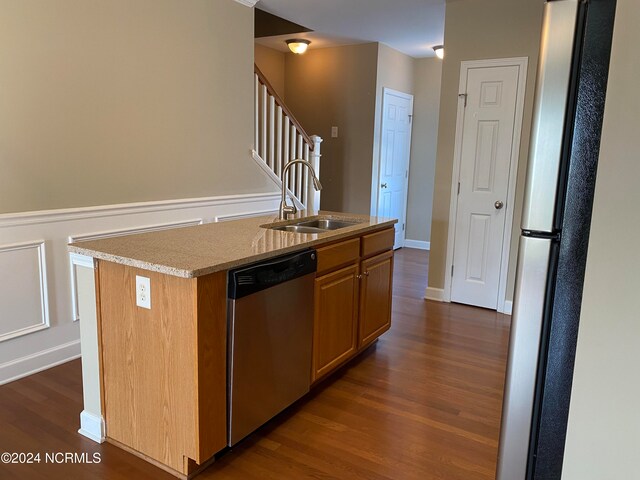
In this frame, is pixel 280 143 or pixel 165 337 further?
pixel 280 143

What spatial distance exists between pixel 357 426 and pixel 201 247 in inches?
45.3

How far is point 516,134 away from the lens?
3896 millimetres

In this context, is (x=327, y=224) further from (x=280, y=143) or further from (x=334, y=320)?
(x=280, y=143)

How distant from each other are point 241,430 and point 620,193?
69.5 inches

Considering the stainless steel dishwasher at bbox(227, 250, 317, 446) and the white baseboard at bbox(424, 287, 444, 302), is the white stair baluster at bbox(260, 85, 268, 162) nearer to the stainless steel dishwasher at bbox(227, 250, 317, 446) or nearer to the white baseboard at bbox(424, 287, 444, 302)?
the white baseboard at bbox(424, 287, 444, 302)

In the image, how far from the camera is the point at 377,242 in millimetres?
3059

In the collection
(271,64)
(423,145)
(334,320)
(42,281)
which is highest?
(271,64)

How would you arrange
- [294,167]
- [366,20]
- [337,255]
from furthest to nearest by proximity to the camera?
[294,167] → [366,20] → [337,255]

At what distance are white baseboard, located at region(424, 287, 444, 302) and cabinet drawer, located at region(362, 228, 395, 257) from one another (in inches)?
55.1

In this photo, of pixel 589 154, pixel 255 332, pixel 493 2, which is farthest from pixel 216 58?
pixel 589 154

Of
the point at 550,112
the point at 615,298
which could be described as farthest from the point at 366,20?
the point at 615,298

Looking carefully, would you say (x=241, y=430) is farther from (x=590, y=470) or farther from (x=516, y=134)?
(x=516, y=134)

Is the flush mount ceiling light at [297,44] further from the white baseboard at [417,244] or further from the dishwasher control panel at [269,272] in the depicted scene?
the dishwasher control panel at [269,272]

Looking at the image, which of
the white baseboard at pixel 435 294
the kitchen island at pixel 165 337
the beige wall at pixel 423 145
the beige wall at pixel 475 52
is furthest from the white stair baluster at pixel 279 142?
the beige wall at pixel 423 145
